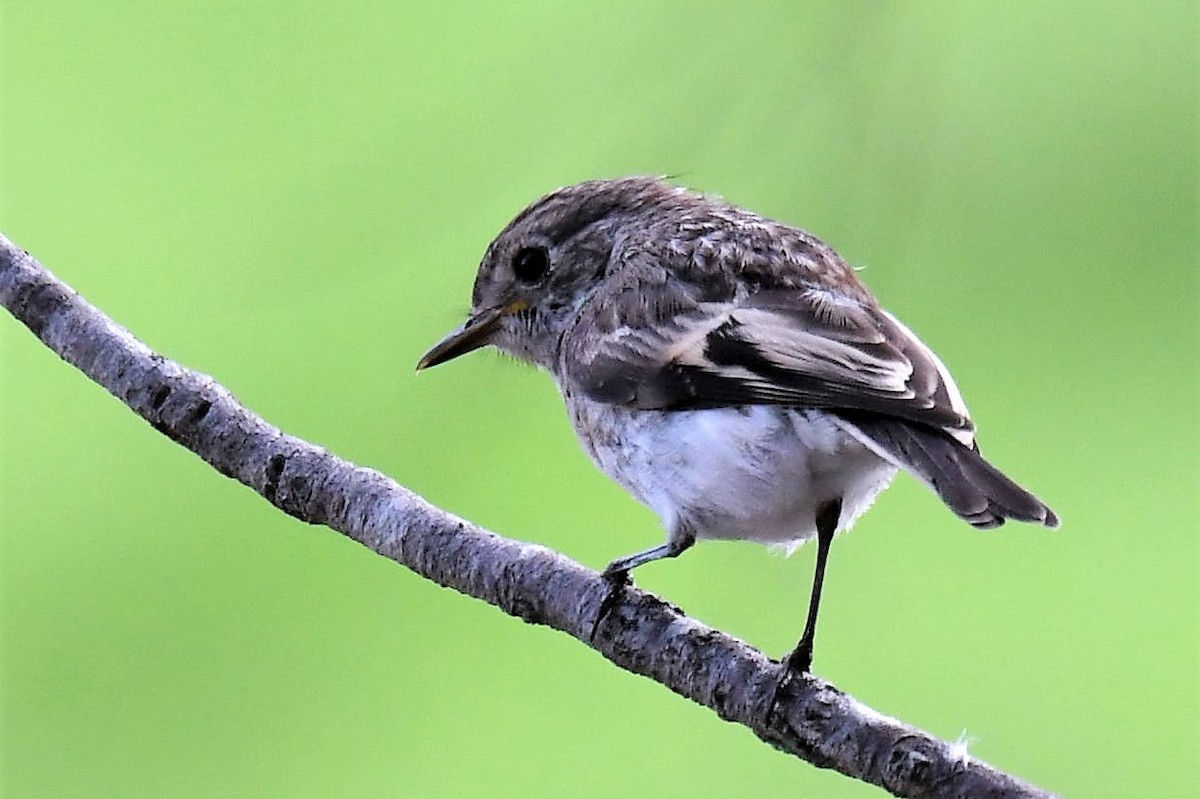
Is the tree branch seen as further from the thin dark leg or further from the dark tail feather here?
the dark tail feather

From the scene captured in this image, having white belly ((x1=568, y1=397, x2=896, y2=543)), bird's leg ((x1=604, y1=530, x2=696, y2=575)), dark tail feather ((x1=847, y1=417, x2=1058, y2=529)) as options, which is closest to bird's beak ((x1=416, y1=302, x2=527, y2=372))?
white belly ((x1=568, y1=397, x2=896, y2=543))

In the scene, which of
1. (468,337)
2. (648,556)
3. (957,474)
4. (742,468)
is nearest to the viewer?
(957,474)

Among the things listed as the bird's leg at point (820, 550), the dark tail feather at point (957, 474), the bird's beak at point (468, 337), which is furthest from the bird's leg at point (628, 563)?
the bird's beak at point (468, 337)

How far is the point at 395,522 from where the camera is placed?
190 cm

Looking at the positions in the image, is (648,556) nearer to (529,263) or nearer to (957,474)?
(957,474)

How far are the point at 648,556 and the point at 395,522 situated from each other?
314 mm

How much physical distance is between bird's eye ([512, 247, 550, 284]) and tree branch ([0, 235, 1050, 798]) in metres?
0.58

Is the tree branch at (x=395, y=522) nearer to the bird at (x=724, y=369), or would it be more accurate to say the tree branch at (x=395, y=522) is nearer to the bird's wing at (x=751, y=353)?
the bird at (x=724, y=369)

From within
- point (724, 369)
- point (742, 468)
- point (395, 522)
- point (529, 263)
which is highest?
point (529, 263)

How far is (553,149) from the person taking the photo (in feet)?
5.56

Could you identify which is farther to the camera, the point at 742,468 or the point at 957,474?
the point at 742,468

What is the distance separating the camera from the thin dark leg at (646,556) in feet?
6.34

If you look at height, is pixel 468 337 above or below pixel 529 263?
below

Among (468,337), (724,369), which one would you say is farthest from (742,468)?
(468,337)
